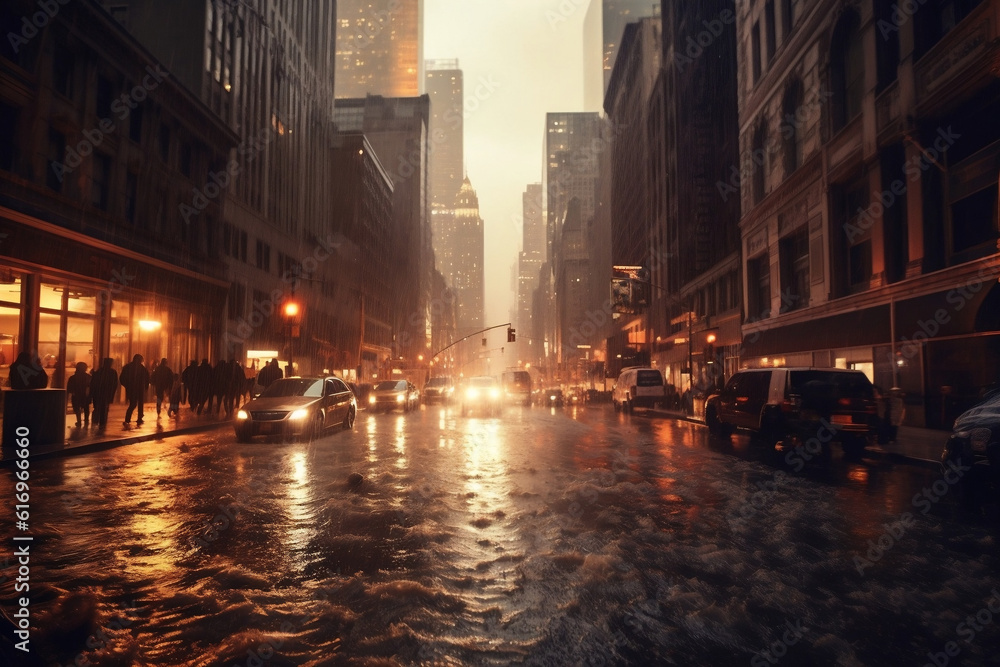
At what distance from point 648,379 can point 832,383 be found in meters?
20.2

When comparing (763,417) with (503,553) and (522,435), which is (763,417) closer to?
(522,435)

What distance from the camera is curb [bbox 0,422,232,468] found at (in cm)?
1090

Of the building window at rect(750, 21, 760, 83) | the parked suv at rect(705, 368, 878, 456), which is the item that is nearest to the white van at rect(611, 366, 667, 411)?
the building window at rect(750, 21, 760, 83)

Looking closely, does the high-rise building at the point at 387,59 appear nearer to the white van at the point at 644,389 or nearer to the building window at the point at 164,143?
the building window at the point at 164,143

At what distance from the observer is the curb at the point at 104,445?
10899 mm

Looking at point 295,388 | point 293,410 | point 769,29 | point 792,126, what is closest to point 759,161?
point 792,126

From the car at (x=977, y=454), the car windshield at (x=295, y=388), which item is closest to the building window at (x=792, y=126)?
the car at (x=977, y=454)

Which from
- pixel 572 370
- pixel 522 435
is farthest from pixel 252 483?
pixel 572 370

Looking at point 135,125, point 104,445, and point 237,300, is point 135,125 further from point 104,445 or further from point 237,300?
point 104,445

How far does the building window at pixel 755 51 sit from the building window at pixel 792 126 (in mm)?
4616

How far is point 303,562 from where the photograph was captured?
4.98 meters

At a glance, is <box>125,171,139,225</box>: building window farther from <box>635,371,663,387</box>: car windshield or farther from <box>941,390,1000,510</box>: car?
<box>941,390,1000,510</box>: car

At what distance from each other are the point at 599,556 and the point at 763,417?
8.79 metres

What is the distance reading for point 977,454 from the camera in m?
7.10
